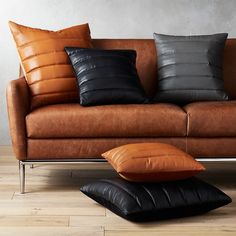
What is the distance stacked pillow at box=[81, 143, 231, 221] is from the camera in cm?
283

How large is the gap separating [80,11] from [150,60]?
3.20 feet

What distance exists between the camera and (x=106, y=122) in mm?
3316

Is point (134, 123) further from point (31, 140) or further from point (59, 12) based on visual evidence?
point (59, 12)

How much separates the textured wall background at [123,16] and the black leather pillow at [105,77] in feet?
3.45

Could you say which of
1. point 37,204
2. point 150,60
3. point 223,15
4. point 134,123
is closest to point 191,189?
point 134,123

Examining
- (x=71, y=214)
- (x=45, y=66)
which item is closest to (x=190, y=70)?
(x=45, y=66)

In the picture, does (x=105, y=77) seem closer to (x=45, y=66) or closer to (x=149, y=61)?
(x=45, y=66)

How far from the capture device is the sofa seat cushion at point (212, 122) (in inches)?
131

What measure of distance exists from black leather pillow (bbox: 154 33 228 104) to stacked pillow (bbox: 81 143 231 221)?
2.53 feet

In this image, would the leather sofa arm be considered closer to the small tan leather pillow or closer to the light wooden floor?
the light wooden floor

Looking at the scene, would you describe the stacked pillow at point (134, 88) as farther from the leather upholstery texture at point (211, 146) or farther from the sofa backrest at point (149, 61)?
the leather upholstery texture at point (211, 146)

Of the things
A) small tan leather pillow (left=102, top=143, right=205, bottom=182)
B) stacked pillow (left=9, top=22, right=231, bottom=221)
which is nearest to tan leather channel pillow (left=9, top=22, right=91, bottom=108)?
stacked pillow (left=9, top=22, right=231, bottom=221)

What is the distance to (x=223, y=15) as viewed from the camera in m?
4.68

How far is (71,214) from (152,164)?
51 centimetres
